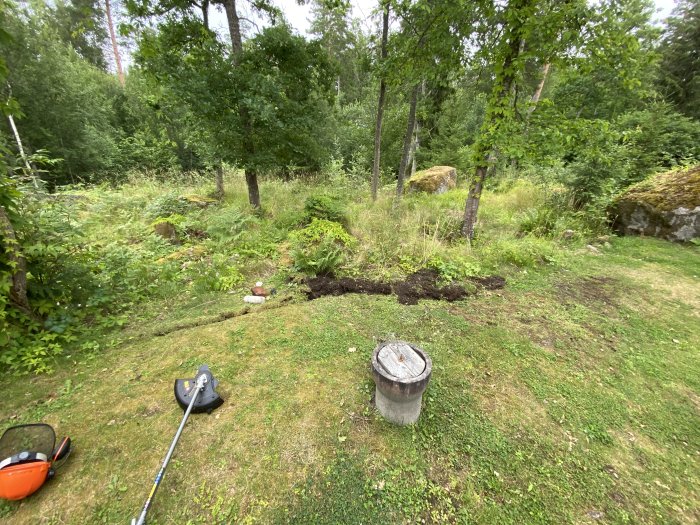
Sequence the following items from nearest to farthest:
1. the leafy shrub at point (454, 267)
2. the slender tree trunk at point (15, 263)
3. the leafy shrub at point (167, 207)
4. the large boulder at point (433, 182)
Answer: the slender tree trunk at point (15, 263)
the leafy shrub at point (454, 267)
the leafy shrub at point (167, 207)
the large boulder at point (433, 182)

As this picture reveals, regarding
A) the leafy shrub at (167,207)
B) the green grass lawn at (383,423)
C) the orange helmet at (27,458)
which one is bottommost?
the green grass lawn at (383,423)

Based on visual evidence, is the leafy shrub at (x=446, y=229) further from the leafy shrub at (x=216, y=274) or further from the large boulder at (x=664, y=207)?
the large boulder at (x=664, y=207)

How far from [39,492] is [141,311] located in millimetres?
1989

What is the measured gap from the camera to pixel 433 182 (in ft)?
30.6

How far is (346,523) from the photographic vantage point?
5.06 ft

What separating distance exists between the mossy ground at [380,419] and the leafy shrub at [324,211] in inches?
104

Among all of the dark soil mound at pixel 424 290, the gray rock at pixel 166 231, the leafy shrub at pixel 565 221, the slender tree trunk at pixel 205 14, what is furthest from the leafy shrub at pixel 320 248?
the slender tree trunk at pixel 205 14

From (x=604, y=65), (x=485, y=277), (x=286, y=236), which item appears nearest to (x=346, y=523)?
(x=485, y=277)

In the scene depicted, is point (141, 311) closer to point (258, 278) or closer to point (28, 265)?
point (28, 265)

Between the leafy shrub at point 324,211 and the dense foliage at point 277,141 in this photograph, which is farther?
the leafy shrub at point 324,211

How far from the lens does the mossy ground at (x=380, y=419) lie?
1632 mm

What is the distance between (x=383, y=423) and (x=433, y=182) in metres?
8.64

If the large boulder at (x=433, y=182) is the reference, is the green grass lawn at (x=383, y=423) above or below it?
below

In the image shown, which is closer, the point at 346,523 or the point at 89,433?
the point at 346,523
